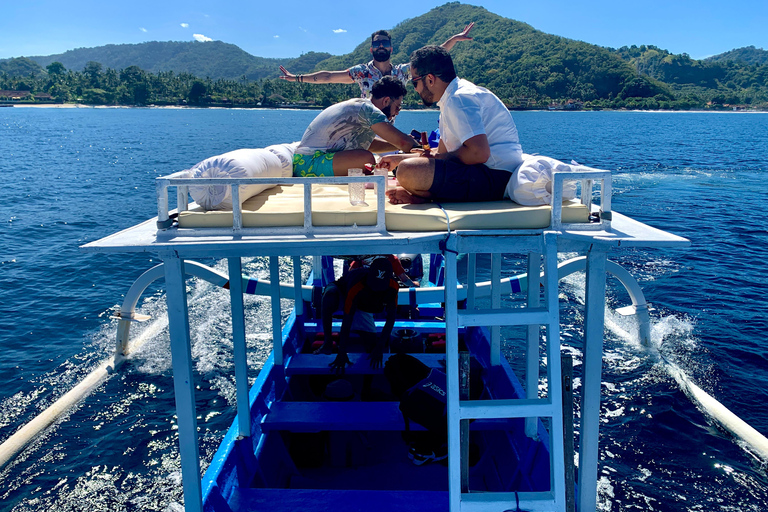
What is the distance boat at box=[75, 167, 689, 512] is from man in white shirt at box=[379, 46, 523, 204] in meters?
0.24

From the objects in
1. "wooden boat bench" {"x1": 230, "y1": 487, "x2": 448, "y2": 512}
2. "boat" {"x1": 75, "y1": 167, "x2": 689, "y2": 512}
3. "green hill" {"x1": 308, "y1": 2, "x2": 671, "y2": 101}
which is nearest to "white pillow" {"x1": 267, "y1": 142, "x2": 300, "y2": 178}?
"boat" {"x1": 75, "y1": 167, "x2": 689, "y2": 512}

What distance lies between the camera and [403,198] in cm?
474

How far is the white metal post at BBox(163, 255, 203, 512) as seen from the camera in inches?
160

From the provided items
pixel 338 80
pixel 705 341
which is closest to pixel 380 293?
pixel 338 80

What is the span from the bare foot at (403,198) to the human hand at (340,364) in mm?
3042

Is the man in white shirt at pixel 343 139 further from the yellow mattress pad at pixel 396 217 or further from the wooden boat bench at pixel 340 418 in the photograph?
the wooden boat bench at pixel 340 418

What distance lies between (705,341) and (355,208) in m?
12.6

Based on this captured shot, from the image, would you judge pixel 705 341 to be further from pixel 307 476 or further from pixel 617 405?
pixel 307 476

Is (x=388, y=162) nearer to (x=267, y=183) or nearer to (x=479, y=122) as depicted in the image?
(x=479, y=122)

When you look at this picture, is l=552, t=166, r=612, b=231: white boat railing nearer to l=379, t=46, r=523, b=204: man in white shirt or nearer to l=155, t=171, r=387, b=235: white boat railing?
l=379, t=46, r=523, b=204: man in white shirt

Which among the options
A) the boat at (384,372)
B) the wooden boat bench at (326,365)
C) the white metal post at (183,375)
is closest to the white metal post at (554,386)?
the boat at (384,372)

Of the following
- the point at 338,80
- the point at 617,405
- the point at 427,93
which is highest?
the point at 338,80

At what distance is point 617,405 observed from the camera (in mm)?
10906

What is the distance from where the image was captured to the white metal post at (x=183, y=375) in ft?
13.4
